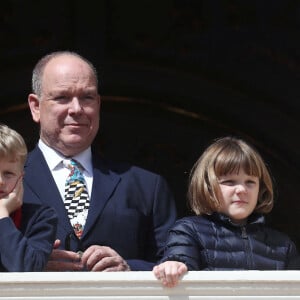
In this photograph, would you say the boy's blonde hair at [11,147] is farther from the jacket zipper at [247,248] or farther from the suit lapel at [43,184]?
the jacket zipper at [247,248]

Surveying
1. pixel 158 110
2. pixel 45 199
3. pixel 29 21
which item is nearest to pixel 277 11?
pixel 158 110

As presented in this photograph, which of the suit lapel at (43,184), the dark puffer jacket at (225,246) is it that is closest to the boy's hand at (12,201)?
the suit lapel at (43,184)

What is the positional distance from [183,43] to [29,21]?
56 cm

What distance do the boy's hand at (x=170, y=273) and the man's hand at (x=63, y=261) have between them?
1.06ft

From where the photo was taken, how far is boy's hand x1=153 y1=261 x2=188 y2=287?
10.6 ft

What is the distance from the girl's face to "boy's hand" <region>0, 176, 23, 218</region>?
0.49 metres

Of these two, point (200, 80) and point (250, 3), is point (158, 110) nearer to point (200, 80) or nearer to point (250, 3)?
point (200, 80)

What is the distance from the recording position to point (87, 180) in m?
3.83

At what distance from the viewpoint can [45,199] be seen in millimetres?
3719

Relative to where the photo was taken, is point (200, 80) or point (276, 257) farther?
point (200, 80)

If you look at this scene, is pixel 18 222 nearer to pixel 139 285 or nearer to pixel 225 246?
pixel 139 285

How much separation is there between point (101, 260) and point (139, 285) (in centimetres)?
25

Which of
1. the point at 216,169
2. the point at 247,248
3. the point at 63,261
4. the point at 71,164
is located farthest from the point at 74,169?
the point at 247,248

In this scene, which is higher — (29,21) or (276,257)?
(29,21)
